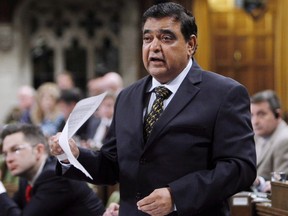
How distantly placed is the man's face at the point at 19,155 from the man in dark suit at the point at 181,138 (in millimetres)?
1303

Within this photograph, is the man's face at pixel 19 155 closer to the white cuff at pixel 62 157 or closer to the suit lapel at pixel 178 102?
the white cuff at pixel 62 157

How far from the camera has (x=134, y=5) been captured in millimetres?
12023

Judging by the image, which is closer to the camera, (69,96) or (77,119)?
(77,119)

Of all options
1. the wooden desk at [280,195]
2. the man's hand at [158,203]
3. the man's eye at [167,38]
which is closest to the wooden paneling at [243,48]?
the wooden desk at [280,195]

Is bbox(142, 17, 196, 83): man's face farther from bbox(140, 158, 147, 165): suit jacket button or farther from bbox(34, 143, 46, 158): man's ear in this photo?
bbox(34, 143, 46, 158): man's ear

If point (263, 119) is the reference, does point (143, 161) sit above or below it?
above

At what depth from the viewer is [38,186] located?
4098 millimetres

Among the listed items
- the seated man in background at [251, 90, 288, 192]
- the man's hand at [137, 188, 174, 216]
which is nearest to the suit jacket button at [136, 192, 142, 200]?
the man's hand at [137, 188, 174, 216]

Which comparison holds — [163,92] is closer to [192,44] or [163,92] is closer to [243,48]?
[192,44]

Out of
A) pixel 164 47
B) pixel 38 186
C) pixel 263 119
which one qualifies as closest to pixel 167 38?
pixel 164 47

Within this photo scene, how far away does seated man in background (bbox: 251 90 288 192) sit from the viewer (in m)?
4.86

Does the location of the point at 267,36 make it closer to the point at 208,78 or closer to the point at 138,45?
the point at 138,45

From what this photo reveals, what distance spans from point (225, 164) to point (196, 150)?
0.14 metres

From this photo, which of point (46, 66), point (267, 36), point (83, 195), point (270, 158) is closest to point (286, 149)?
point (270, 158)
